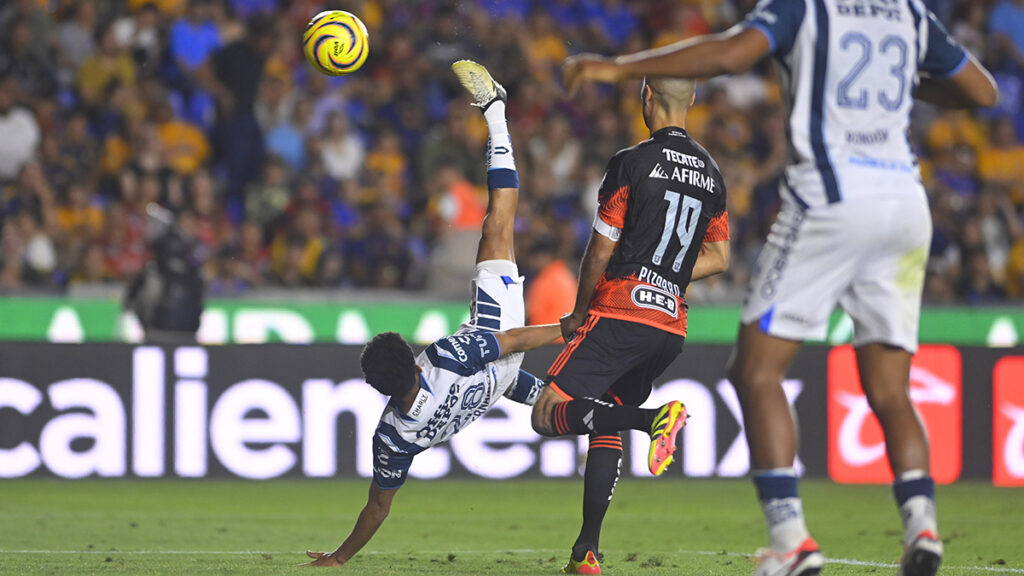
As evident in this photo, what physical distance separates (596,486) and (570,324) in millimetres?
744

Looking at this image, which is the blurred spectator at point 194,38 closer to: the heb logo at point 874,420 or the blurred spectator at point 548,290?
the blurred spectator at point 548,290

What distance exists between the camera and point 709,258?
696 cm

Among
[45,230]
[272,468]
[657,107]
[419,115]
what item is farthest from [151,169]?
[657,107]

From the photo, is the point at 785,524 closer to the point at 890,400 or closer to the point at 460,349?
the point at 890,400

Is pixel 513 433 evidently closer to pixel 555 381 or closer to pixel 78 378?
pixel 78 378

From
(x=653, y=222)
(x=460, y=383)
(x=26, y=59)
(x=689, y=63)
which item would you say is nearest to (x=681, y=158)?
(x=653, y=222)

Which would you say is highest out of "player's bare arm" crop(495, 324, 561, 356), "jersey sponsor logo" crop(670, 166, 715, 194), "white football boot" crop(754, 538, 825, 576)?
"jersey sponsor logo" crop(670, 166, 715, 194)

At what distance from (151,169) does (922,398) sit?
24.4 feet

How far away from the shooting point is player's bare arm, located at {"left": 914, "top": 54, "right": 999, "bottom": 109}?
209 inches

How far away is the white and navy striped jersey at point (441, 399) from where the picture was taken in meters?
6.65

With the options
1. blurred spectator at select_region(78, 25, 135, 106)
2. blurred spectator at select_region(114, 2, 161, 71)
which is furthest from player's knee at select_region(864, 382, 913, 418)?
blurred spectator at select_region(114, 2, 161, 71)

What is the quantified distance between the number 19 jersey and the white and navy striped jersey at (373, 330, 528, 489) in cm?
63

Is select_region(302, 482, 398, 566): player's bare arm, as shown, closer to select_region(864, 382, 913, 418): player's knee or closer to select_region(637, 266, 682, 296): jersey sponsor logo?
select_region(637, 266, 682, 296): jersey sponsor logo

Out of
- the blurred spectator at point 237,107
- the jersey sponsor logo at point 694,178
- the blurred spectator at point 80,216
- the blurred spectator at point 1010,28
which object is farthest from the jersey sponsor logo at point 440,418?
the blurred spectator at point 1010,28
